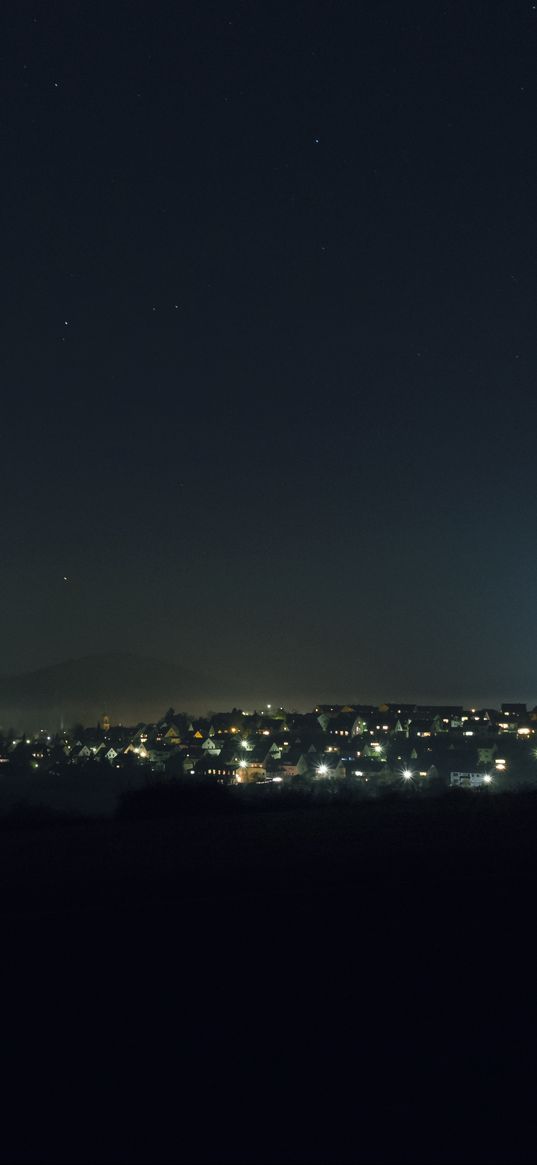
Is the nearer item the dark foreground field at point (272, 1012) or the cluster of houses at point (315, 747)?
the dark foreground field at point (272, 1012)

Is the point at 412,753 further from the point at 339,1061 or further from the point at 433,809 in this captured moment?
the point at 339,1061

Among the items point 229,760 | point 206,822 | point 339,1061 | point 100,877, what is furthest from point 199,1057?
point 229,760

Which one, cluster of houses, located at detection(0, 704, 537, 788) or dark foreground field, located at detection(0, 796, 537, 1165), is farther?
cluster of houses, located at detection(0, 704, 537, 788)

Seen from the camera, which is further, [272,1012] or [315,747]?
[315,747]
